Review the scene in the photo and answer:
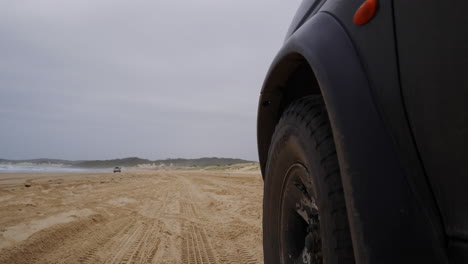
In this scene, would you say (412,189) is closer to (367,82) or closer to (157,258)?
(367,82)

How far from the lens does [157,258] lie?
353 cm

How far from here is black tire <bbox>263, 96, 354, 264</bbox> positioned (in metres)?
1.11

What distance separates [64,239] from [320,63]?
4376 millimetres

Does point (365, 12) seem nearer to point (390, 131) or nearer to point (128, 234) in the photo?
point (390, 131)

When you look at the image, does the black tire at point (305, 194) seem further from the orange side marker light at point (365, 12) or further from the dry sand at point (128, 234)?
the dry sand at point (128, 234)

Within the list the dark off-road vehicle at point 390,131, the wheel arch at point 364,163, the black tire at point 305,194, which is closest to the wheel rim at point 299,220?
the black tire at point 305,194

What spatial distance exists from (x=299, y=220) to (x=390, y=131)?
864mm

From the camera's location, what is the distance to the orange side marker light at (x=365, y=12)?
107 cm

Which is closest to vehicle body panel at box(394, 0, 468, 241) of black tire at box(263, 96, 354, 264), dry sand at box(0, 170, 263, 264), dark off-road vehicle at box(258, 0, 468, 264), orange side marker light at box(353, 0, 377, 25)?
dark off-road vehicle at box(258, 0, 468, 264)

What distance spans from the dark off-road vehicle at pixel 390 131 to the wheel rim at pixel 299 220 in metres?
A: 0.22

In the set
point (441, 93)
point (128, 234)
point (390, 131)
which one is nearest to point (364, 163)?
point (390, 131)

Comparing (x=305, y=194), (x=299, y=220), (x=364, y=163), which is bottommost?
(x=299, y=220)

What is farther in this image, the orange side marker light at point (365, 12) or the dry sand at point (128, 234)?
the dry sand at point (128, 234)

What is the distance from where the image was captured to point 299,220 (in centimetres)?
170
